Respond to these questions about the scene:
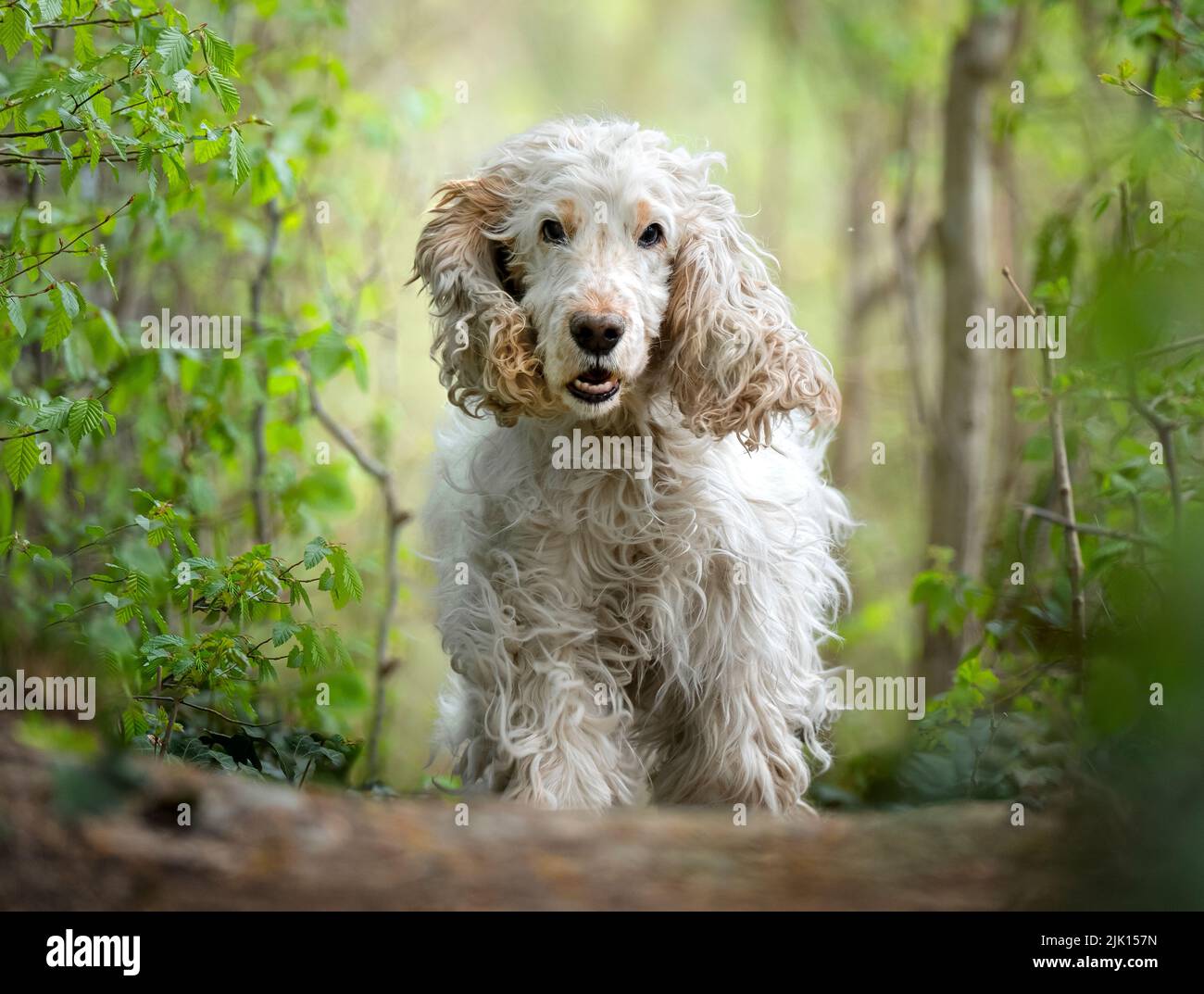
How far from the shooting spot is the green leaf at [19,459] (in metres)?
4.32

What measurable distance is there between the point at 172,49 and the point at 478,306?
3.93 feet

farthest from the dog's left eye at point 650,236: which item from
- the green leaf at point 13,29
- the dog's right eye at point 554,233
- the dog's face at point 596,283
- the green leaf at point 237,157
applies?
the green leaf at point 13,29

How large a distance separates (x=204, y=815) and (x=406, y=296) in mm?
10250

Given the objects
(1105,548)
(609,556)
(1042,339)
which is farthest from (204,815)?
(1042,339)

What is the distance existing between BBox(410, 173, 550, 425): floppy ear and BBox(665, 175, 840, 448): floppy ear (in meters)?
0.50

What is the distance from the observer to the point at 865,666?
37.2ft

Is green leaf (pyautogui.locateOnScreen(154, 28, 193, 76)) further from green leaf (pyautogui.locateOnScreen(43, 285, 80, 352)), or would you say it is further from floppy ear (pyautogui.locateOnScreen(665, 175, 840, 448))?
floppy ear (pyautogui.locateOnScreen(665, 175, 840, 448))

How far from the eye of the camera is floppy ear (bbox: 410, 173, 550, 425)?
422 cm

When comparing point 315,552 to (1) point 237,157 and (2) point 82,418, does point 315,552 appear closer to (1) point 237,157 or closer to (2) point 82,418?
(2) point 82,418

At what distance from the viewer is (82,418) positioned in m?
4.24

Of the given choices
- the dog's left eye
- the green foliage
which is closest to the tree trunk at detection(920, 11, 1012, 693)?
the green foliage

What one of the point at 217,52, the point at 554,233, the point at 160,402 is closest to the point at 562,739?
the point at 554,233
